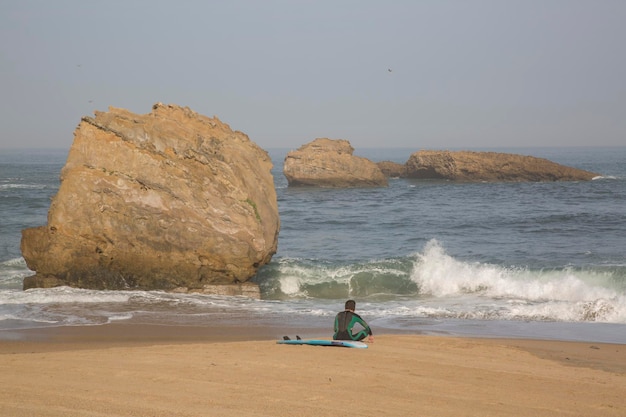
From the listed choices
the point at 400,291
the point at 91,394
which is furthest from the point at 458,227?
the point at 91,394

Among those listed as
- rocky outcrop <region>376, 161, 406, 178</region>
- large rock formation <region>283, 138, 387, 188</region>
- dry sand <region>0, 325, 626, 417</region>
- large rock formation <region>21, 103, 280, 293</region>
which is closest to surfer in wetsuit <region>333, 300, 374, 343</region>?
dry sand <region>0, 325, 626, 417</region>

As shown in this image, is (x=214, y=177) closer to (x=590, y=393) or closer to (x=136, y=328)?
(x=136, y=328)

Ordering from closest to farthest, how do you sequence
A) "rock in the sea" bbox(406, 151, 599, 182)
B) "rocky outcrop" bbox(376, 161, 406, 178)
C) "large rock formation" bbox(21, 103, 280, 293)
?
1. "large rock formation" bbox(21, 103, 280, 293)
2. "rock in the sea" bbox(406, 151, 599, 182)
3. "rocky outcrop" bbox(376, 161, 406, 178)

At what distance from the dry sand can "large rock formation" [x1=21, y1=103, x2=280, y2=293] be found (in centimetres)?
404

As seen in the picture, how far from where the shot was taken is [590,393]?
846 cm

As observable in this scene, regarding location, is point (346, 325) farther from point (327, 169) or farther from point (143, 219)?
point (327, 169)

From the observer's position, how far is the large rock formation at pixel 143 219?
15609 millimetres

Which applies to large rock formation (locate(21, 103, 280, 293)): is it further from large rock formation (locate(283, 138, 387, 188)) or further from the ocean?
large rock formation (locate(283, 138, 387, 188))

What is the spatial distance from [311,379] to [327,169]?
42.5m

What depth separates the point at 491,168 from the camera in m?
54.3

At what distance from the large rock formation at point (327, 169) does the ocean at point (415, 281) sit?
1742 cm

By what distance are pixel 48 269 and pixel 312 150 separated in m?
36.0

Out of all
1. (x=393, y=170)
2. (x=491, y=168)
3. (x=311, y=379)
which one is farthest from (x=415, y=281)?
(x=393, y=170)

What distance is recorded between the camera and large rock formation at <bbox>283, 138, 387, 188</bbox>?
50.6m
